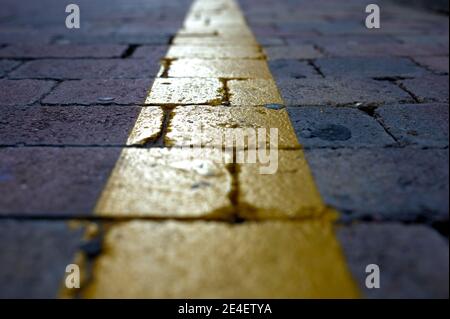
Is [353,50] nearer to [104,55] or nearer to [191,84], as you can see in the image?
[191,84]

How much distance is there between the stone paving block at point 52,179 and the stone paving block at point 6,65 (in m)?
1.44

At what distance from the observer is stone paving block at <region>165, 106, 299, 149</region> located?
1632 mm

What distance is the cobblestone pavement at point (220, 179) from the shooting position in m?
0.98

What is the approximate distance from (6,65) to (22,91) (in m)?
0.77

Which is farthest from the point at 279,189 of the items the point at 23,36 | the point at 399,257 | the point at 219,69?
the point at 23,36

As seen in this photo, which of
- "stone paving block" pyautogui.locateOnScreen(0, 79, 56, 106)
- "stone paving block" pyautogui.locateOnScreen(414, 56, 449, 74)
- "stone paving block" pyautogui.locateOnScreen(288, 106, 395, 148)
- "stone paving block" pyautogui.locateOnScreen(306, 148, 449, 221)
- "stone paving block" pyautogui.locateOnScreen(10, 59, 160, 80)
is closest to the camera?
"stone paving block" pyautogui.locateOnScreen(306, 148, 449, 221)

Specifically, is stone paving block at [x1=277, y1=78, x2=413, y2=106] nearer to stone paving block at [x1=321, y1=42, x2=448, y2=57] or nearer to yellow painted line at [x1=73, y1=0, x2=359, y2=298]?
yellow painted line at [x1=73, y1=0, x2=359, y2=298]

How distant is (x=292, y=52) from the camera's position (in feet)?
10.8

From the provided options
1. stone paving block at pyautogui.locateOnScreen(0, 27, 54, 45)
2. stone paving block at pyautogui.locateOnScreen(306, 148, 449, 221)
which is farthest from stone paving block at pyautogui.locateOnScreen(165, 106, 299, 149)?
stone paving block at pyautogui.locateOnScreen(0, 27, 54, 45)

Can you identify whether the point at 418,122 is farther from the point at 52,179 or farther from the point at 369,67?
the point at 52,179

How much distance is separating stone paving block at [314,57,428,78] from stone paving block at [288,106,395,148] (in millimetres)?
785

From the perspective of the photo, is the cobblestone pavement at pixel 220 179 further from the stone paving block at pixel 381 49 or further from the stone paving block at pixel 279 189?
the stone paving block at pixel 381 49

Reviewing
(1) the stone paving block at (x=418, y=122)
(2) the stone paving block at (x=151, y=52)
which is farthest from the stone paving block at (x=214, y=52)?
(1) the stone paving block at (x=418, y=122)
